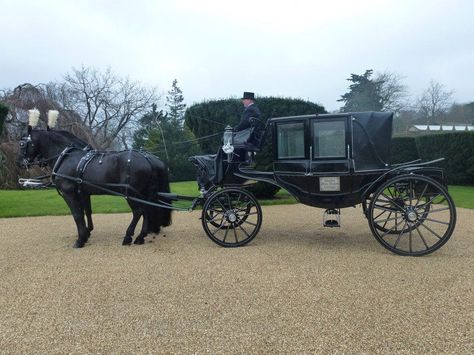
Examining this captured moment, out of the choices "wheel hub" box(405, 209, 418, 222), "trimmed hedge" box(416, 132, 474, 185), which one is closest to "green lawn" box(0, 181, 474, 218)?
"trimmed hedge" box(416, 132, 474, 185)

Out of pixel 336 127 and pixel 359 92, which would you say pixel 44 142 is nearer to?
pixel 336 127

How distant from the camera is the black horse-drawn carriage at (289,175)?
15.8 feet

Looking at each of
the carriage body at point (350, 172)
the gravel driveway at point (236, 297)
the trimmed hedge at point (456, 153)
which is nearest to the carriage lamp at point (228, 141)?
the carriage body at point (350, 172)

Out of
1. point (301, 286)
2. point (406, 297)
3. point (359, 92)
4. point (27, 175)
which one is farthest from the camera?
point (359, 92)

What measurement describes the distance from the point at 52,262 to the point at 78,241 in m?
0.81

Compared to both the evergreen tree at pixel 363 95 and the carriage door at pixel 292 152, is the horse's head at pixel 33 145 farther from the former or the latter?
the evergreen tree at pixel 363 95

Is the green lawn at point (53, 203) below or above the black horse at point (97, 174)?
below

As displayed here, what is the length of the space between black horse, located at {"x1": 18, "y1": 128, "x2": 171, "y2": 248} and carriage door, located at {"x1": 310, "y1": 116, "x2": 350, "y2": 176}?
2382 mm

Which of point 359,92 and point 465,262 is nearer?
point 465,262

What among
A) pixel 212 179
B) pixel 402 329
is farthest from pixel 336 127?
pixel 402 329

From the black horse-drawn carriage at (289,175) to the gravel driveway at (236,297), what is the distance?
1.53ft

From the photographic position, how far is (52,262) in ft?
15.8

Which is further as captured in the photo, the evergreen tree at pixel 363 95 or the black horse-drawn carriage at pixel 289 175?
the evergreen tree at pixel 363 95

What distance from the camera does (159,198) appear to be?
5906 mm
